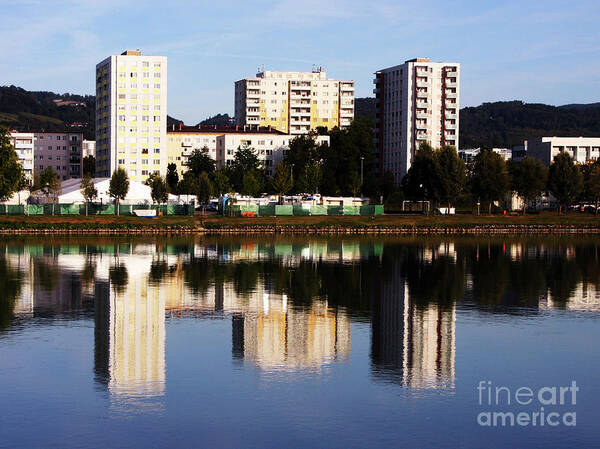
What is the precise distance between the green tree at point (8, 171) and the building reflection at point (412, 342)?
85.2 meters

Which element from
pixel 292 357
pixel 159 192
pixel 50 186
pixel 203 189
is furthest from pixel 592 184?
pixel 292 357

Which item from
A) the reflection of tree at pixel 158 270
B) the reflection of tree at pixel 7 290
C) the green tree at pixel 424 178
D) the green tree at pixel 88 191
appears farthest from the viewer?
the green tree at pixel 424 178

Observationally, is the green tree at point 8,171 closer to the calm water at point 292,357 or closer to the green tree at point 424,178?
the calm water at point 292,357

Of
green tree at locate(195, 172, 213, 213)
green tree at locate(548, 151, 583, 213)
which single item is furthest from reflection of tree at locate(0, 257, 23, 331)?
green tree at locate(548, 151, 583, 213)

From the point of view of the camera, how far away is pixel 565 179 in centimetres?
16175

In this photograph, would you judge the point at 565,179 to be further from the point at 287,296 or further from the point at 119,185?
the point at 287,296

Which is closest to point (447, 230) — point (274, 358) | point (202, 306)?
point (202, 306)

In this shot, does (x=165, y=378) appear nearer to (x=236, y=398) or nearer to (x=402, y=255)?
(x=236, y=398)

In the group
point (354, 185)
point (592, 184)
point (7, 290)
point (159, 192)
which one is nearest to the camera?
point (7, 290)

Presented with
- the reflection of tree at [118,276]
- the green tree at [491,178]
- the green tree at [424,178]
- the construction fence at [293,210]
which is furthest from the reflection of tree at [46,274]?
the green tree at [491,178]

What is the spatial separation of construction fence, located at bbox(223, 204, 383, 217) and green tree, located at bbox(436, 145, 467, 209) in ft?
43.4

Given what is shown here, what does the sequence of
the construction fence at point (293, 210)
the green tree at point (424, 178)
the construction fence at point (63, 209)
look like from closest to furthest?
the construction fence at point (63, 209) → the construction fence at point (293, 210) → the green tree at point (424, 178)

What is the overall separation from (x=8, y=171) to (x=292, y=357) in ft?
332

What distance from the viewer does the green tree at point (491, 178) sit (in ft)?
505
